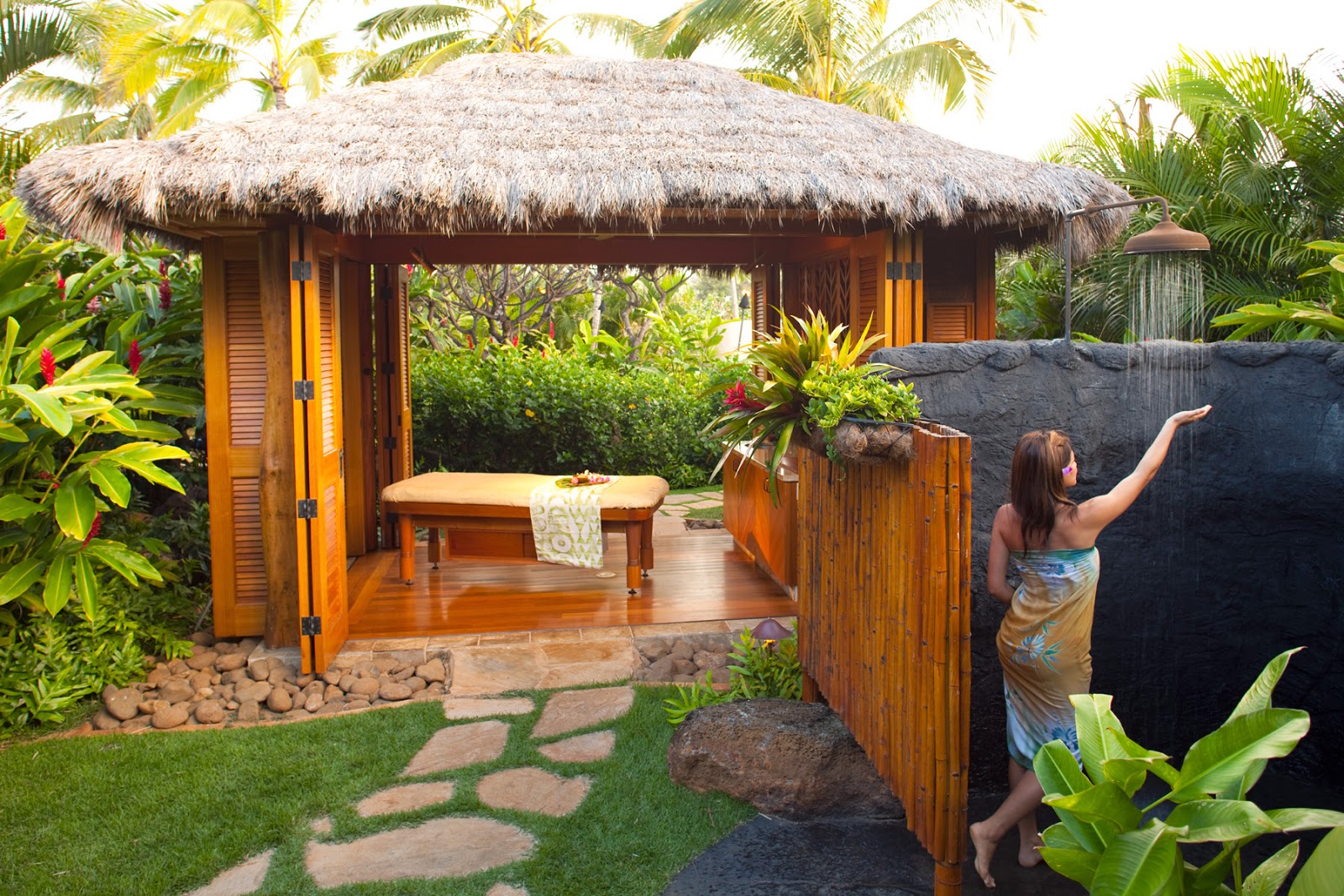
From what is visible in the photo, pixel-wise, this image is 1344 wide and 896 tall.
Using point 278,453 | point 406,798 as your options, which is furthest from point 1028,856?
point 278,453

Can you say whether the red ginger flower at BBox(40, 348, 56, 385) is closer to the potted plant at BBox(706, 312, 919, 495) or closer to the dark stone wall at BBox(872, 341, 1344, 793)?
the potted plant at BBox(706, 312, 919, 495)

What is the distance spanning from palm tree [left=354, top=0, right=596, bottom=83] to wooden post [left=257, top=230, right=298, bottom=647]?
40.7 ft

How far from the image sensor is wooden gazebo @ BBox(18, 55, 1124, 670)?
527 cm

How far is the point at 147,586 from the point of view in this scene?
566 centimetres

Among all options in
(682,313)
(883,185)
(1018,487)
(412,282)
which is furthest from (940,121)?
(1018,487)

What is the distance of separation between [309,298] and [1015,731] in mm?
3913

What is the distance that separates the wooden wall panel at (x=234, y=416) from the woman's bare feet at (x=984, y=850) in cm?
416

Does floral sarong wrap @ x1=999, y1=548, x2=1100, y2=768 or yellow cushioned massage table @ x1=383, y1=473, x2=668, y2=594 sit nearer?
floral sarong wrap @ x1=999, y1=548, x2=1100, y2=768

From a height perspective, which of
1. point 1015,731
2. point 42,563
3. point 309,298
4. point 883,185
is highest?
point 883,185

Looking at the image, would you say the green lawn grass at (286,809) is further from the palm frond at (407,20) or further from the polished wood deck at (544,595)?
the palm frond at (407,20)

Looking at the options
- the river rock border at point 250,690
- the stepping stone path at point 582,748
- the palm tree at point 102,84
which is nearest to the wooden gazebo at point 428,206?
the river rock border at point 250,690

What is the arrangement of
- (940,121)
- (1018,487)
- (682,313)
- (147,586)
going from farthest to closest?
(940,121), (682,313), (147,586), (1018,487)

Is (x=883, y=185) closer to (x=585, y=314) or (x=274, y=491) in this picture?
(x=274, y=491)

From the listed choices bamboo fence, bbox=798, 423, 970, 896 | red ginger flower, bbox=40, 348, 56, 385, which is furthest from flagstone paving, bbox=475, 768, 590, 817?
red ginger flower, bbox=40, 348, 56, 385
